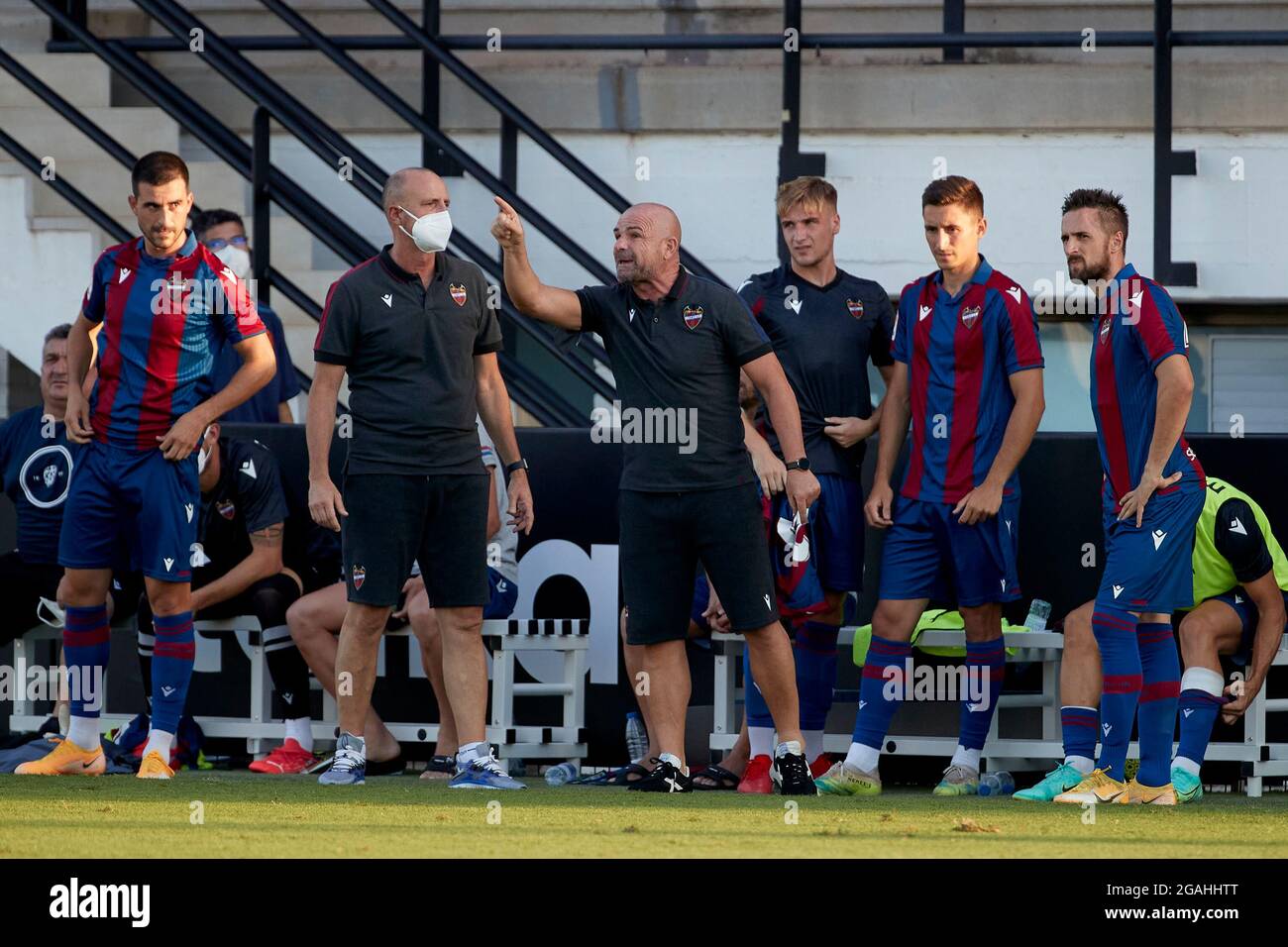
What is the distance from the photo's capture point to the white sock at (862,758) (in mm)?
6977

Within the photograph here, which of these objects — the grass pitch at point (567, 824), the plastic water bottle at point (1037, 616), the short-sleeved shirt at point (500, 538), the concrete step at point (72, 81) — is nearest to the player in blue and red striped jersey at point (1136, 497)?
the grass pitch at point (567, 824)

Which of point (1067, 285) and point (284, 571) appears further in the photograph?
point (1067, 285)

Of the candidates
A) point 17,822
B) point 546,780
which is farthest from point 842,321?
Answer: point 17,822

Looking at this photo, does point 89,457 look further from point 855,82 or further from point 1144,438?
point 855,82

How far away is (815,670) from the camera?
7.23m

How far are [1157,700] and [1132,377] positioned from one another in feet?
3.27

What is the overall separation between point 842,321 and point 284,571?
7.92ft

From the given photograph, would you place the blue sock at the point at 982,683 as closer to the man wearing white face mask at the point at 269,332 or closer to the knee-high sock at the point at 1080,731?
the knee-high sock at the point at 1080,731

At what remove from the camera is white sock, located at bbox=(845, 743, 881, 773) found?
698cm

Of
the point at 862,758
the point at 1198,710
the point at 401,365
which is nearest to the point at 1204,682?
the point at 1198,710

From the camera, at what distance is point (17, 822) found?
546 centimetres

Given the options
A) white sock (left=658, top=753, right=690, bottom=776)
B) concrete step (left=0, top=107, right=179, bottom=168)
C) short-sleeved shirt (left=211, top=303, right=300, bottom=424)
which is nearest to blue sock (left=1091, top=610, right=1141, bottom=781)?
white sock (left=658, top=753, right=690, bottom=776)

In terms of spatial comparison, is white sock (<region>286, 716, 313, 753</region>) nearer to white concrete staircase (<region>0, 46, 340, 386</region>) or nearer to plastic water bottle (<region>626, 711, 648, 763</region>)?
plastic water bottle (<region>626, 711, 648, 763</region>)

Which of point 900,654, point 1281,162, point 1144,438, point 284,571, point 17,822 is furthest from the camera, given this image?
point 1281,162
